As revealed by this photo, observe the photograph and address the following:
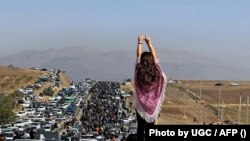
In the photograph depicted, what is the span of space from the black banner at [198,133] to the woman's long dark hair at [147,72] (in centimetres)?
47

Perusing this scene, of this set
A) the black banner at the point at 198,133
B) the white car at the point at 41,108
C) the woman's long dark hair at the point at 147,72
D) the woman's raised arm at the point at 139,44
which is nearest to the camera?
the black banner at the point at 198,133

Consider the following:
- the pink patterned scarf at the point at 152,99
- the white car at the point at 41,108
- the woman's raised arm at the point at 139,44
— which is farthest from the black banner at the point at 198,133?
the white car at the point at 41,108

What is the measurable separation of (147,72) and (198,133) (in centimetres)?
67

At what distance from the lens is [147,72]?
530cm

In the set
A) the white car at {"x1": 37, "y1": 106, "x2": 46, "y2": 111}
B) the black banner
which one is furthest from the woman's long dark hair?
the white car at {"x1": 37, "y1": 106, "x2": 46, "y2": 111}

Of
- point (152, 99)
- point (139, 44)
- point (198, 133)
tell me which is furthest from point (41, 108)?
point (198, 133)

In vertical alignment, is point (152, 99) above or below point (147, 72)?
below

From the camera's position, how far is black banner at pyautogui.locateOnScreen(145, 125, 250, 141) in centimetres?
495

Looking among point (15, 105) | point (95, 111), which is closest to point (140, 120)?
point (95, 111)

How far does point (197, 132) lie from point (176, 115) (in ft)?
329

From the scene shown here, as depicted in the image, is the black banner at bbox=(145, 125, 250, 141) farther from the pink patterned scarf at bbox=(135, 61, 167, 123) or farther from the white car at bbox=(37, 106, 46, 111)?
the white car at bbox=(37, 106, 46, 111)

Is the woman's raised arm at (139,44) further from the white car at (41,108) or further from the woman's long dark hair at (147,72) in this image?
the white car at (41,108)

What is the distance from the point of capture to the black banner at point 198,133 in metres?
4.95

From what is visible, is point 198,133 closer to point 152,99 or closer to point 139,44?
point 152,99
